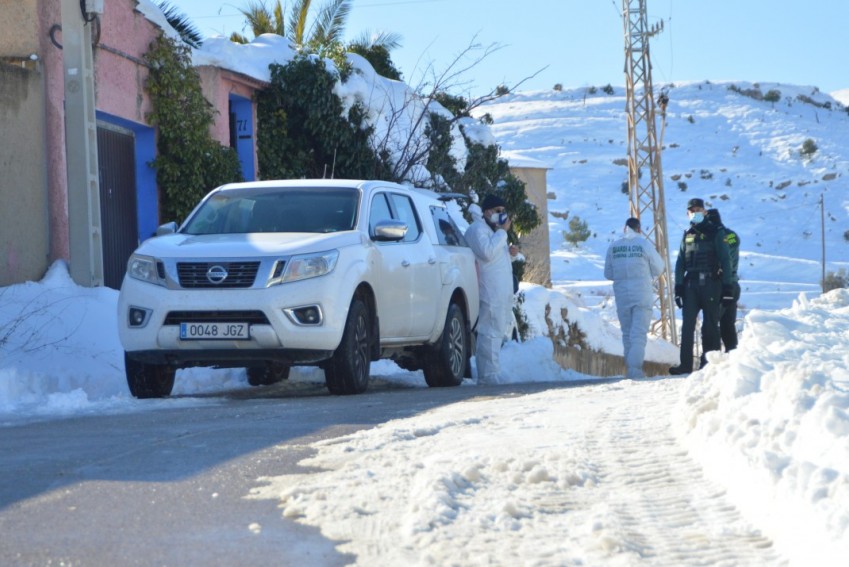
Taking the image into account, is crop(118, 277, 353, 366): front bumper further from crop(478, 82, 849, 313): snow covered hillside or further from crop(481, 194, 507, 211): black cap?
crop(478, 82, 849, 313): snow covered hillside

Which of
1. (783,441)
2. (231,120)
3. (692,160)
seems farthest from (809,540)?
(692,160)

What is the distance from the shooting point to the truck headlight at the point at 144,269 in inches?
438

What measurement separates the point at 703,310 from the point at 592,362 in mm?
15918

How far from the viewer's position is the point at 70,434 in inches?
322

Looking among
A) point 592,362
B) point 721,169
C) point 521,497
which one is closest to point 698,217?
point 521,497

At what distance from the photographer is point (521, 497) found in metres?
5.55

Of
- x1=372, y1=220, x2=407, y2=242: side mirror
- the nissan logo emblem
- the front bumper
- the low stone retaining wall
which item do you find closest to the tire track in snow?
the front bumper

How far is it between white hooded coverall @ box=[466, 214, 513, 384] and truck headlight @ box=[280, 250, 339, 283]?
350 cm

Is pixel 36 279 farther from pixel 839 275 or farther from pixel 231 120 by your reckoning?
pixel 839 275

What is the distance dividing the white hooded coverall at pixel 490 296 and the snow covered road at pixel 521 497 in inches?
250

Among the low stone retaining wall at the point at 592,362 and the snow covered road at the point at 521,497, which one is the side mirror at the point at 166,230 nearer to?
the snow covered road at the point at 521,497

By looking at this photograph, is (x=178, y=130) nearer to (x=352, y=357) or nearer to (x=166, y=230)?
(x=166, y=230)

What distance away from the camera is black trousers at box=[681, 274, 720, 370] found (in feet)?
50.7

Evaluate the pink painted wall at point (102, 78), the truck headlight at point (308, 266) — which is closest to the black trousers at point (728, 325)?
the truck headlight at point (308, 266)
